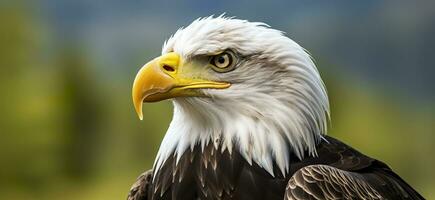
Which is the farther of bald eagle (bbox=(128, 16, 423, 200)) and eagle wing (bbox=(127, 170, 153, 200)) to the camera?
eagle wing (bbox=(127, 170, 153, 200))

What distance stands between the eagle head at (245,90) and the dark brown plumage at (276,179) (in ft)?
0.08

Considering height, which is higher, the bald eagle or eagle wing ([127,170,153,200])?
the bald eagle

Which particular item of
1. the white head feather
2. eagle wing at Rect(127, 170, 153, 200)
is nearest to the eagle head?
the white head feather

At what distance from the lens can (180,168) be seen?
184 centimetres

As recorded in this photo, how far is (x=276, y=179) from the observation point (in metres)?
1.77

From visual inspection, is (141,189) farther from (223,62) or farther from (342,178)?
(342,178)

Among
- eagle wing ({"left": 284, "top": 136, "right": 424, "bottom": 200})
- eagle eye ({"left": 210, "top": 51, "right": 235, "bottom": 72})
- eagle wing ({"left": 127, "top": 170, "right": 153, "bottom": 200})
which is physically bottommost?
eagle wing ({"left": 127, "top": 170, "right": 153, "bottom": 200})

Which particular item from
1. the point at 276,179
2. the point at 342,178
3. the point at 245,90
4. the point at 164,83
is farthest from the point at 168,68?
the point at 342,178

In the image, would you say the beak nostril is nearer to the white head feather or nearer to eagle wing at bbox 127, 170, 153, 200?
the white head feather

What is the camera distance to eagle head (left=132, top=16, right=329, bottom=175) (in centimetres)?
178

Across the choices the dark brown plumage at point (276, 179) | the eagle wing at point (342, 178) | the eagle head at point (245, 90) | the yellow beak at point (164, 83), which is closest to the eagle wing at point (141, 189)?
the dark brown plumage at point (276, 179)

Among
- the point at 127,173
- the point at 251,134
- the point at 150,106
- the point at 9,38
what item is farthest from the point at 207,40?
the point at 9,38

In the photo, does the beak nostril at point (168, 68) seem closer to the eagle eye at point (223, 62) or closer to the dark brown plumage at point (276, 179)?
the eagle eye at point (223, 62)

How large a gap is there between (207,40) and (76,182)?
2.37m
